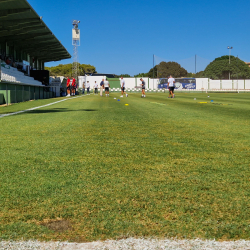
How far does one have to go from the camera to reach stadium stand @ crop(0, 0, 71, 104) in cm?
2392

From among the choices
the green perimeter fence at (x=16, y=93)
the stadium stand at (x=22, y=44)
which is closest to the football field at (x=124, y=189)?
the green perimeter fence at (x=16, y=93)

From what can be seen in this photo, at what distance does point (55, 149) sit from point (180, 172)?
2076mm

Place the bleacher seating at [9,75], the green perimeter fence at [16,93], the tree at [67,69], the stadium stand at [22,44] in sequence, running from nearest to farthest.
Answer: the green perimeter fence at [16,93] < the bleacher seating at [9,75] < the stadium stand at [22,44] < the tree at [67,69]

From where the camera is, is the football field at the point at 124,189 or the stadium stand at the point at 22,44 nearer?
the football field at the point at 124,189

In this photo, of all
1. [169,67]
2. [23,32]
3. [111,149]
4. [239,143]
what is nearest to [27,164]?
[111,149]

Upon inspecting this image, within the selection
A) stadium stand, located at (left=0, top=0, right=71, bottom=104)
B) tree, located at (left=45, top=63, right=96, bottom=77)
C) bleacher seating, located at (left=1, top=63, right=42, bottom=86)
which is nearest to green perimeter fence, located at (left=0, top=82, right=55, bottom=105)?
stadium stand, located at (left=0, top=0, right=71, bottom=104)

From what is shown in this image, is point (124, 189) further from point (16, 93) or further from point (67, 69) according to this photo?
point (67, 69)

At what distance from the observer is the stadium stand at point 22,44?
23922 millimetres

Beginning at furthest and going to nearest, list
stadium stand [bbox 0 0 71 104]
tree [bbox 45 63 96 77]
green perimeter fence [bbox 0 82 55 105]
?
tree [bbox 45 63 96 77]
stadium stand [bbox 0 0 71 104]
green perimeter fence [bbox 0 82 55 105]

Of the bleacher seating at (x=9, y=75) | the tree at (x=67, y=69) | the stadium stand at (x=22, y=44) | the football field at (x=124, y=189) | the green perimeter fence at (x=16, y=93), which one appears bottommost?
the football field at (x=124, y=189)

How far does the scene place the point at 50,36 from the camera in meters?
36.2

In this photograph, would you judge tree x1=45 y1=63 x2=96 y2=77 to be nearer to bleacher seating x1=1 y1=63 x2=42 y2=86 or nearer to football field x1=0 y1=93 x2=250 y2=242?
bleacher seating x1=1 y1=63 x2=42 y2=86

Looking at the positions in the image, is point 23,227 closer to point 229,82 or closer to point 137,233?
point 137,233

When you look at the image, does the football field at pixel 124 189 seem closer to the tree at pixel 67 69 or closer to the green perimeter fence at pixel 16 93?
the green perimeter fence at pixel 16 93
